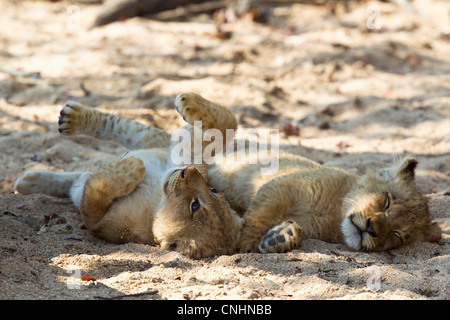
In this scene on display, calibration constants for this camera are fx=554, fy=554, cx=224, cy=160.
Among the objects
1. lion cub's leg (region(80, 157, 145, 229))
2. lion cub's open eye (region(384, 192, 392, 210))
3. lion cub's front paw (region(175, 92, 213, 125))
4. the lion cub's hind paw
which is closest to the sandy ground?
the lion cub's hind paw

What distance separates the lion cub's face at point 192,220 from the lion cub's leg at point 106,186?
36 centimetres

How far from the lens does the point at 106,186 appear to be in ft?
13.7

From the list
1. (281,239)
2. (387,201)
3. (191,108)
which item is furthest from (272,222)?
(191,108)

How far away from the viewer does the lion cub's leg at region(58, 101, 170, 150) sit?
17.1 ft

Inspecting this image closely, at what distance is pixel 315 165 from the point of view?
17.1ft

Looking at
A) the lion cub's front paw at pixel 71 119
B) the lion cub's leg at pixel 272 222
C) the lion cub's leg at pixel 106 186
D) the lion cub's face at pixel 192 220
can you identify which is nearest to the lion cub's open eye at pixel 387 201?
the lion cub's leg at pixel 272 222

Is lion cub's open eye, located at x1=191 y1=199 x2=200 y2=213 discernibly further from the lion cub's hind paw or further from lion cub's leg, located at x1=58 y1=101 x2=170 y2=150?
lion cub's leg, located at x1=58 y1=101 x2=170 y2=150

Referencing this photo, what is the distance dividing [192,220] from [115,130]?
1907 mm

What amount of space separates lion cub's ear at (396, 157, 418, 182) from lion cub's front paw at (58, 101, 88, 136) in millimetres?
2915

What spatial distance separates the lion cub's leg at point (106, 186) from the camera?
415cm

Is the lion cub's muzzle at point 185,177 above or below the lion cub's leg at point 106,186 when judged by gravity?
above

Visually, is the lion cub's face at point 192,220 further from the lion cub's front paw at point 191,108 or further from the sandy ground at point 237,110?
the lion cub's front paw at point 191,108

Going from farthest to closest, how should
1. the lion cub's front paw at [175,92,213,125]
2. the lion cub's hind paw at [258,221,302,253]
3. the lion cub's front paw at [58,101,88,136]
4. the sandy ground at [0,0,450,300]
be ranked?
1. the lion cub's front paw at [58,101,88,136]
2. the lion cub's front paw at [175,92,213,125]
3. the lion cub's hind paw at [258,221,302,253]
4. the sandy ground at [0,0,450,300]
